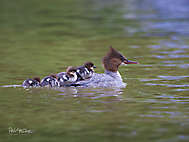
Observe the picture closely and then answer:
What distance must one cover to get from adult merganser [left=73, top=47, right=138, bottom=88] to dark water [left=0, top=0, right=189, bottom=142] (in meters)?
0.21

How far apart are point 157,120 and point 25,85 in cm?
272

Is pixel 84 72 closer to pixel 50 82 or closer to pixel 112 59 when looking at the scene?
pixel 112 59

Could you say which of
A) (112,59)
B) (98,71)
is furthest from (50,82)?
(98,71)

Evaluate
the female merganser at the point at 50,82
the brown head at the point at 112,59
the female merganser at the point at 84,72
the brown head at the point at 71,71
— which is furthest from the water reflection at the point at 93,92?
the female merganser at the point at 84,72

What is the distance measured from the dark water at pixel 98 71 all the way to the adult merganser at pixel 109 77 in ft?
0.67

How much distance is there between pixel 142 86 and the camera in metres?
7.91

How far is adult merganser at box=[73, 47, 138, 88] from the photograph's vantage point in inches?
311

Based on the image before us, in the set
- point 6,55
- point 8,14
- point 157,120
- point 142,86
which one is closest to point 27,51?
point 6,55

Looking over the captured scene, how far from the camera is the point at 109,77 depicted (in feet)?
26.7

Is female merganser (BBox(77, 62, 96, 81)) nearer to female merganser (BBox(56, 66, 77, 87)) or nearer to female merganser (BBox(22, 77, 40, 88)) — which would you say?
female merganser (BBox(56, 66, 77, 87))

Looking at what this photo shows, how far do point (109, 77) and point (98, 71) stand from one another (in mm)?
1576

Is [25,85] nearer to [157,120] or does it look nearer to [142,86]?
[142,86]

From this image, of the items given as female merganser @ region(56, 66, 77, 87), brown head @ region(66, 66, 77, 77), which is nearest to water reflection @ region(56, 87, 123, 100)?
female merganser @ region(56, 66, 77, 87)

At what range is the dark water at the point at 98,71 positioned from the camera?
5621 millimetres
